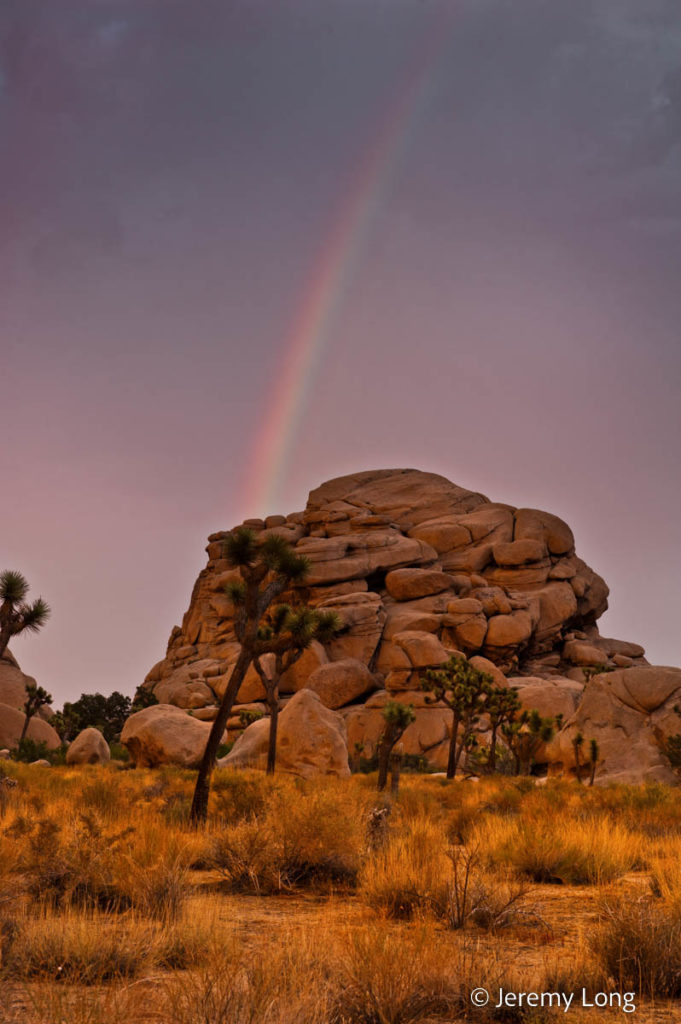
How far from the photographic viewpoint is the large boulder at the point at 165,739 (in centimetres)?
3462

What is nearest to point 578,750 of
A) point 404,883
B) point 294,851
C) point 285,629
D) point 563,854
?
point 285,629

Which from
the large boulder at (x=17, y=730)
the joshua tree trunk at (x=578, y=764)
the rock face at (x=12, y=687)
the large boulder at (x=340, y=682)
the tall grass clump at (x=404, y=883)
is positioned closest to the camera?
the tall grass clump at (x=404, y=883)

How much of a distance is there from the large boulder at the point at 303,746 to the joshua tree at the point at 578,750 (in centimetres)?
1253

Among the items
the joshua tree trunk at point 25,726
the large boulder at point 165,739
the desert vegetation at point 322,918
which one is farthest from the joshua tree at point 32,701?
the desert vegetation at point 322,918

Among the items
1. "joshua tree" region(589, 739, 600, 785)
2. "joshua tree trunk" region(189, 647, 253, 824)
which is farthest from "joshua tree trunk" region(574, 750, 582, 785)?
"joshua tree trunk" region(189, 647, 253, 824)

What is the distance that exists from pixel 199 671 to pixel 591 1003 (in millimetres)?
78780

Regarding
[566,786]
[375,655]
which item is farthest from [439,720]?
[566,786]

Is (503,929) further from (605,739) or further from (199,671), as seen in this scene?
(199,671)

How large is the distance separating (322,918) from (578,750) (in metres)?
35.4

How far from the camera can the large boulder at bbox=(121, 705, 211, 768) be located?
114 ft

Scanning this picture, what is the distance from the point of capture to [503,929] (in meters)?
6.84

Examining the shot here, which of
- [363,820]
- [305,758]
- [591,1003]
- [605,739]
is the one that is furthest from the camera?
[605,739]

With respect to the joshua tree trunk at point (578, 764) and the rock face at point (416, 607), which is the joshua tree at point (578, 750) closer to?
the joshua tree trunk at point (578, 764)

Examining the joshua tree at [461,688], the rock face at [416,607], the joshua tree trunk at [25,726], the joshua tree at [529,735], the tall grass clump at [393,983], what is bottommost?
the tall grass clump at [393,983]
